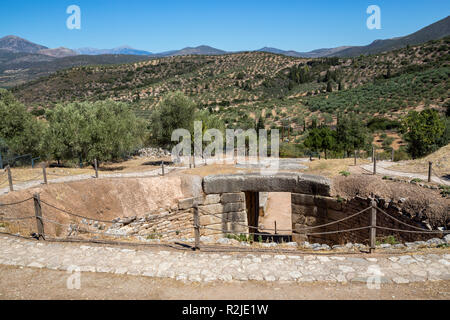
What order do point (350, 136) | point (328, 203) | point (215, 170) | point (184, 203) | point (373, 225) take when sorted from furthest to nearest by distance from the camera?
point (350, 136) → point (215, 170) → point (184, 203) → point (328, 203) → point (373, 225)

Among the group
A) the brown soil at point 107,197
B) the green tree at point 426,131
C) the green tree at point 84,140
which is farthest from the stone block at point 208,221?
the green tree at point 426,131

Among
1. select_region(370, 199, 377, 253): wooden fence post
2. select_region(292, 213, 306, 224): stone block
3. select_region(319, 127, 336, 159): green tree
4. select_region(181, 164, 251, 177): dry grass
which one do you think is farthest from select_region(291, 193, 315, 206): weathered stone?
select_region(319, 127, 336, 159): green tree

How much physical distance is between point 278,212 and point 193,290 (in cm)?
1298

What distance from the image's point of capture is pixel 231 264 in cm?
658

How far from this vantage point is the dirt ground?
213 inches

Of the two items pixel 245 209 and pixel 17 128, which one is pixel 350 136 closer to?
pixel 245 209

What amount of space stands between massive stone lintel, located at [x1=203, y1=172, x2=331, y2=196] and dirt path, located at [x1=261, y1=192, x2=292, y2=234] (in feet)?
12.6

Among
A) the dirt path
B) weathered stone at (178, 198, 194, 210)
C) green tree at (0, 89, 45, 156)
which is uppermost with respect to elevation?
green tree at (0, 89, 45, 156)

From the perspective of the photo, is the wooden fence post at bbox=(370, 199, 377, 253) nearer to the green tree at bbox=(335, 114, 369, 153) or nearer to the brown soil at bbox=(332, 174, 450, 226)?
the brown soil at bbox=(332, 174, 450, 226)

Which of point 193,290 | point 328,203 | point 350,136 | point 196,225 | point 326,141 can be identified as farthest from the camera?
point 350,136

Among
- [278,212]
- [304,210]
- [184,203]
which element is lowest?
[278,212]

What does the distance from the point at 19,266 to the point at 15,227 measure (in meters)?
2.79

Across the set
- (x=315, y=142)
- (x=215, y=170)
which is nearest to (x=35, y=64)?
(x=315, y=142)
